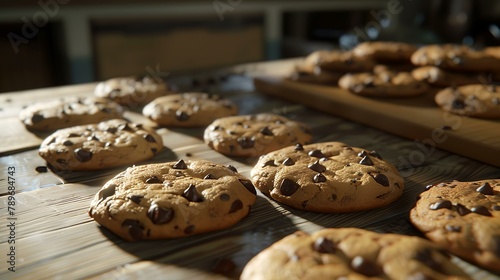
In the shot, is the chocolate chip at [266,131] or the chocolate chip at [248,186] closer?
the chocolate chip at [248,186]

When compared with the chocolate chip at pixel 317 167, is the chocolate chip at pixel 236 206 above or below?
below

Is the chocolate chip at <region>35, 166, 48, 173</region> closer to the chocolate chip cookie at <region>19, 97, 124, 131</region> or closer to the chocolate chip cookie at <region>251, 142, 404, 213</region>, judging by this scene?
the chocolate chip cookie at <region>19, 97, 124, 131</region>

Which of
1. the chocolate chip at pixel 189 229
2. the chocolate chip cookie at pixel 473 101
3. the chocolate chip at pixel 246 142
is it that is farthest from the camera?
the chocolate chip cookie at pixel 473 101

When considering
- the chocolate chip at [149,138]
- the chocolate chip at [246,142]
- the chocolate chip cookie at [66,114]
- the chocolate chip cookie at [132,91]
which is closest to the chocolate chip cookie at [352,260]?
the chocolate chip at [246,142]

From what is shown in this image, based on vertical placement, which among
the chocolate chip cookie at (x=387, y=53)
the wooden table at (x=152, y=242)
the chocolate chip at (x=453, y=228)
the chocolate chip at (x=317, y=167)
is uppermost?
the chocolate chip cookie at (x=387, y=53)

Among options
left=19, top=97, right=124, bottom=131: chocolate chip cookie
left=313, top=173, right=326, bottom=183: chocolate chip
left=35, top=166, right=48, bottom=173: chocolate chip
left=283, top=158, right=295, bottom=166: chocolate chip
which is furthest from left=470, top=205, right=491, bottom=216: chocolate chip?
left=19, top=97, right=124, bottom=131: chocolate chip cookie

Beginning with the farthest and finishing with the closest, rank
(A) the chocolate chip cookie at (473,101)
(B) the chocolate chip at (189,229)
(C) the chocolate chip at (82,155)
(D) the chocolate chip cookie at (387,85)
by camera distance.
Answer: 1. (D) the chocolate chip cookie at (387,85)
2. (A) the chocolate chip cookie at (473,101)
3. (C) the chocolate chip at (82,155)
4. (B) the chocolate chip at (189,229)

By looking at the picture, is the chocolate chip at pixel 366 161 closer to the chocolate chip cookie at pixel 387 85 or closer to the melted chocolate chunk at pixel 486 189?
the melted chocolate chunk at pixel 486 189
